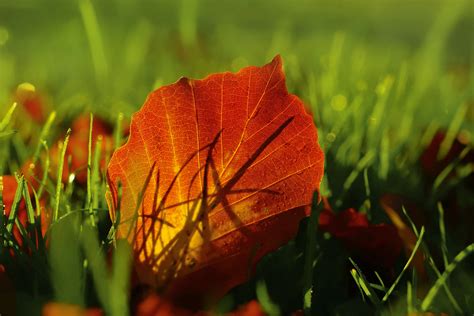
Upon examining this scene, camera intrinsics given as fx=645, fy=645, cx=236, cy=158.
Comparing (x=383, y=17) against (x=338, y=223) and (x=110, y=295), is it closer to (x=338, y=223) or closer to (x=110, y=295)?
(x=338, y=223)

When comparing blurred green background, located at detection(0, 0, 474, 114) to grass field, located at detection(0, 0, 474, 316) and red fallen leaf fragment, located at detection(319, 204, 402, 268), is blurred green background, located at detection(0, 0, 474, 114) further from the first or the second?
red fallen leaf fragment, located at detection(319, 204, 402, 268)

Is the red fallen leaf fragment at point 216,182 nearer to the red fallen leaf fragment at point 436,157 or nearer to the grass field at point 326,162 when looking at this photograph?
the grass field at point 326,162

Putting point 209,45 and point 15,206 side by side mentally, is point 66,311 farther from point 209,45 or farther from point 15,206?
point 209,45

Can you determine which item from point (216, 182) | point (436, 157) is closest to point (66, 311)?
point (216, 182)

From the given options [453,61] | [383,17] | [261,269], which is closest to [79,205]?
[261,269]

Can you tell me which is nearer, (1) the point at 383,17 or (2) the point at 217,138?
(2) the point at 217,138

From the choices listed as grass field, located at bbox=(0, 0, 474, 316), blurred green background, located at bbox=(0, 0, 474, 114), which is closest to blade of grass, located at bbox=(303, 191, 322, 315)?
grass field, located at bbox=(0, 0, 474, 316)
